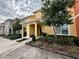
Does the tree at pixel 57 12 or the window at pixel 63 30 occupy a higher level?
the tree at pixel 57 12

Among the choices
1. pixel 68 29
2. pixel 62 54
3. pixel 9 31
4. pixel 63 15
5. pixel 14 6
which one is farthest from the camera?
pixel 14 6

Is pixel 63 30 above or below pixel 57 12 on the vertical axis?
below

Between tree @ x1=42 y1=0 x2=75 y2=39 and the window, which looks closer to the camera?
tree @ x1=42 y1=0 x2=75 y2=39

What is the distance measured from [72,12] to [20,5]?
361 ft

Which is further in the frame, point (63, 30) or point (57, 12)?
point (63, 30)

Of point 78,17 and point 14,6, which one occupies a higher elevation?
point 14,6

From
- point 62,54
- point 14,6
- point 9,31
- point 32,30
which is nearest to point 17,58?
point 62,54

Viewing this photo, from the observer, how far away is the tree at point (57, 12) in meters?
16.6

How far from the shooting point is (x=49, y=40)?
18969 mm

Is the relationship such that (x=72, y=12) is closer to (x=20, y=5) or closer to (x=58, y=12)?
(x=58, y=12)

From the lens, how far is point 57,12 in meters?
17.2

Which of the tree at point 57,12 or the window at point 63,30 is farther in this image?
the window at point 63,30

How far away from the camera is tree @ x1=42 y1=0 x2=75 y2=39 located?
16.6 m

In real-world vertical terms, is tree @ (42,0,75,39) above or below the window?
above
